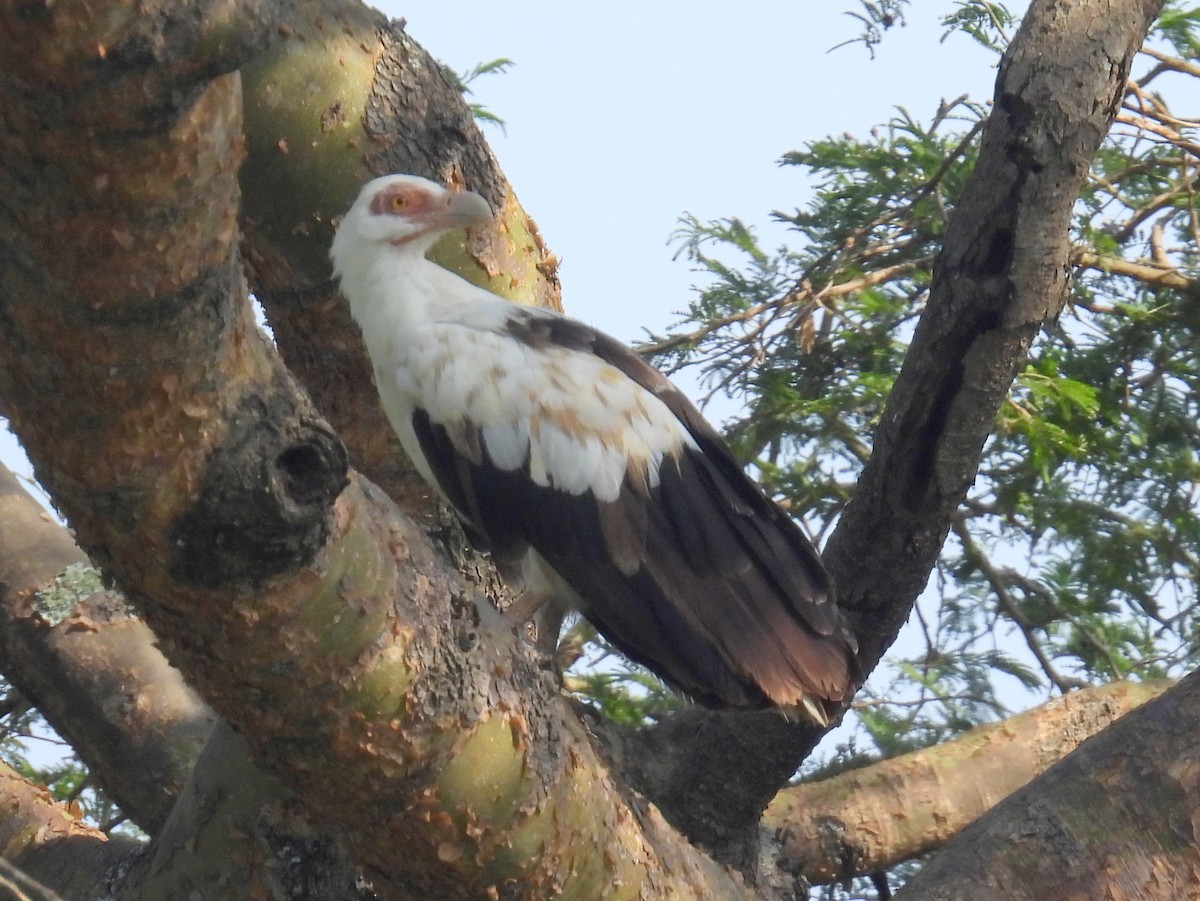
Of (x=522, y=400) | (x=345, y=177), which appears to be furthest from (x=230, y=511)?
(x=345, y=177)

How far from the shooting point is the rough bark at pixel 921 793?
4.44 meters

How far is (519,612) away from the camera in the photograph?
168 inches

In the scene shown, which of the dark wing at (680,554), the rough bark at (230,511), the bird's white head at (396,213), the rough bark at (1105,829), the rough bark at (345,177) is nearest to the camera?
the rough bark at (230,511)

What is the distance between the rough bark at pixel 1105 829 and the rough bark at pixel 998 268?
26.7 inches

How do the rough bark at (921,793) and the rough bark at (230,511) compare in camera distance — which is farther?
the rough bark at (921,793)

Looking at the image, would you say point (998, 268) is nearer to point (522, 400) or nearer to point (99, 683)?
point (522, 400)

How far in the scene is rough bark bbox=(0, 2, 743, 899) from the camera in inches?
71.2

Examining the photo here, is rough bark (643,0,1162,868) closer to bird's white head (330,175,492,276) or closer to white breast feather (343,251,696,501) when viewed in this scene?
white breast feather (343,251,696,501)

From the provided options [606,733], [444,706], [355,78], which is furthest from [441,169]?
[444,706]

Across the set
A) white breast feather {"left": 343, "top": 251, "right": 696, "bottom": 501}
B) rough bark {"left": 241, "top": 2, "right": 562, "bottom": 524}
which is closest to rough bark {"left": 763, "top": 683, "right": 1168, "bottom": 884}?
white breast feather {"left": 343, "top": 251, "right": 696, "bottom": 501}

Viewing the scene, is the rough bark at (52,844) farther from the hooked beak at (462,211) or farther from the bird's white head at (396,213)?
the hooked beak at (462,211)

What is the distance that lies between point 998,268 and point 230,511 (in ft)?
6.31

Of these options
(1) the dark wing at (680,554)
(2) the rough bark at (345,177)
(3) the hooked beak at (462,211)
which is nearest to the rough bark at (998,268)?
(1) the dark wing at (680,554)

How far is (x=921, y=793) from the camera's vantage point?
4465 millimetres
